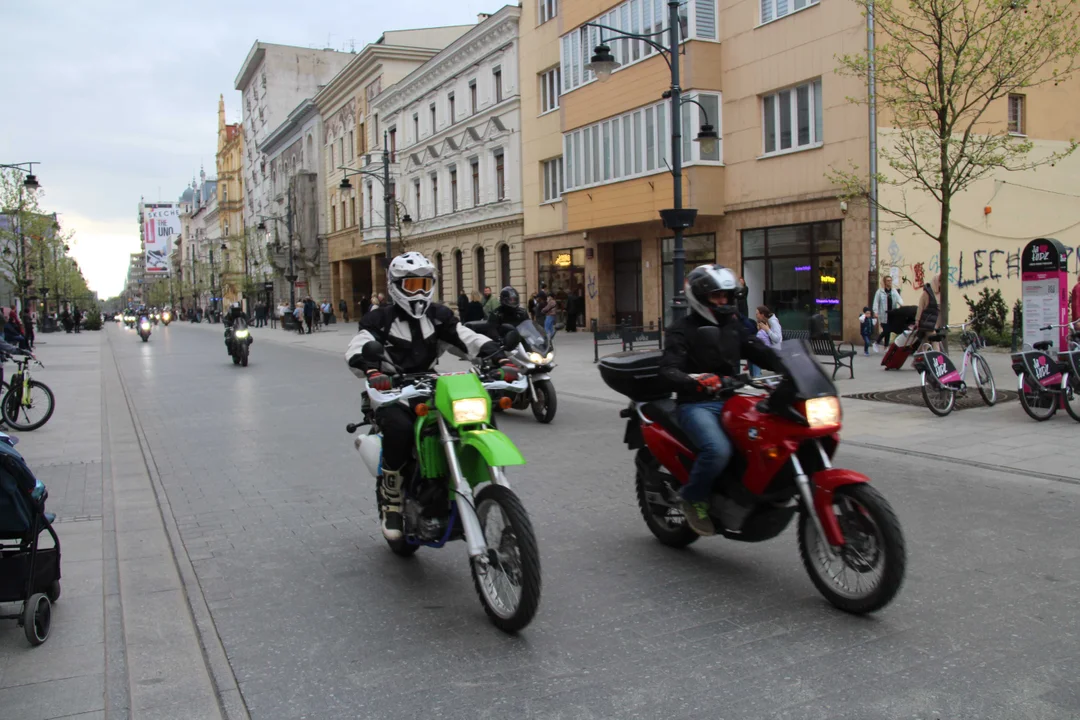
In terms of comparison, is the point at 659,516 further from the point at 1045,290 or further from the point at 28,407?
the point at 28,407

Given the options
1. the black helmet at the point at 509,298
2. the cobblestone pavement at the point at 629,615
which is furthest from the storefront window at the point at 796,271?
the cobblestone pavement at the point at 629,615

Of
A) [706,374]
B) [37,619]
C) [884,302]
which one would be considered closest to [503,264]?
[884,302]

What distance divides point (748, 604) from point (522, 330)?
7445mm

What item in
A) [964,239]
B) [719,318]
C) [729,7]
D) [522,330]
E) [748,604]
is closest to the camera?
[748,604]

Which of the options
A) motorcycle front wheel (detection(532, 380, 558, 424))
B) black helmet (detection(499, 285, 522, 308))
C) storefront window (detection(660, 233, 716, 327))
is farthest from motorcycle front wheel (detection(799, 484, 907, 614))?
storefront window (detection(660, 233, 716, 327))

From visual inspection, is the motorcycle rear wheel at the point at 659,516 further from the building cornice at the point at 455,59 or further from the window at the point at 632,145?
the building cornice at the point at 455,59

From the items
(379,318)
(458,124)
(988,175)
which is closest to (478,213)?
(458,124)

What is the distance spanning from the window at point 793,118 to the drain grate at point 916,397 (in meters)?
10.4

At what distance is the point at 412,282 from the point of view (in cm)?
506

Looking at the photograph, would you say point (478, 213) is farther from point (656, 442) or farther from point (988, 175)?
point (656, 442)

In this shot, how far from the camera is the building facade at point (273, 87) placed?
73.8m

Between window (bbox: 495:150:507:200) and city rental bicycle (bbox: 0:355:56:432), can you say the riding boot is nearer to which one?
city rental bicycle (bbox: 0:355:56:432)

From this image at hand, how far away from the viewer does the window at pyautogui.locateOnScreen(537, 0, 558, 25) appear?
103 ft

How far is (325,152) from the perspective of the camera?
197ft
